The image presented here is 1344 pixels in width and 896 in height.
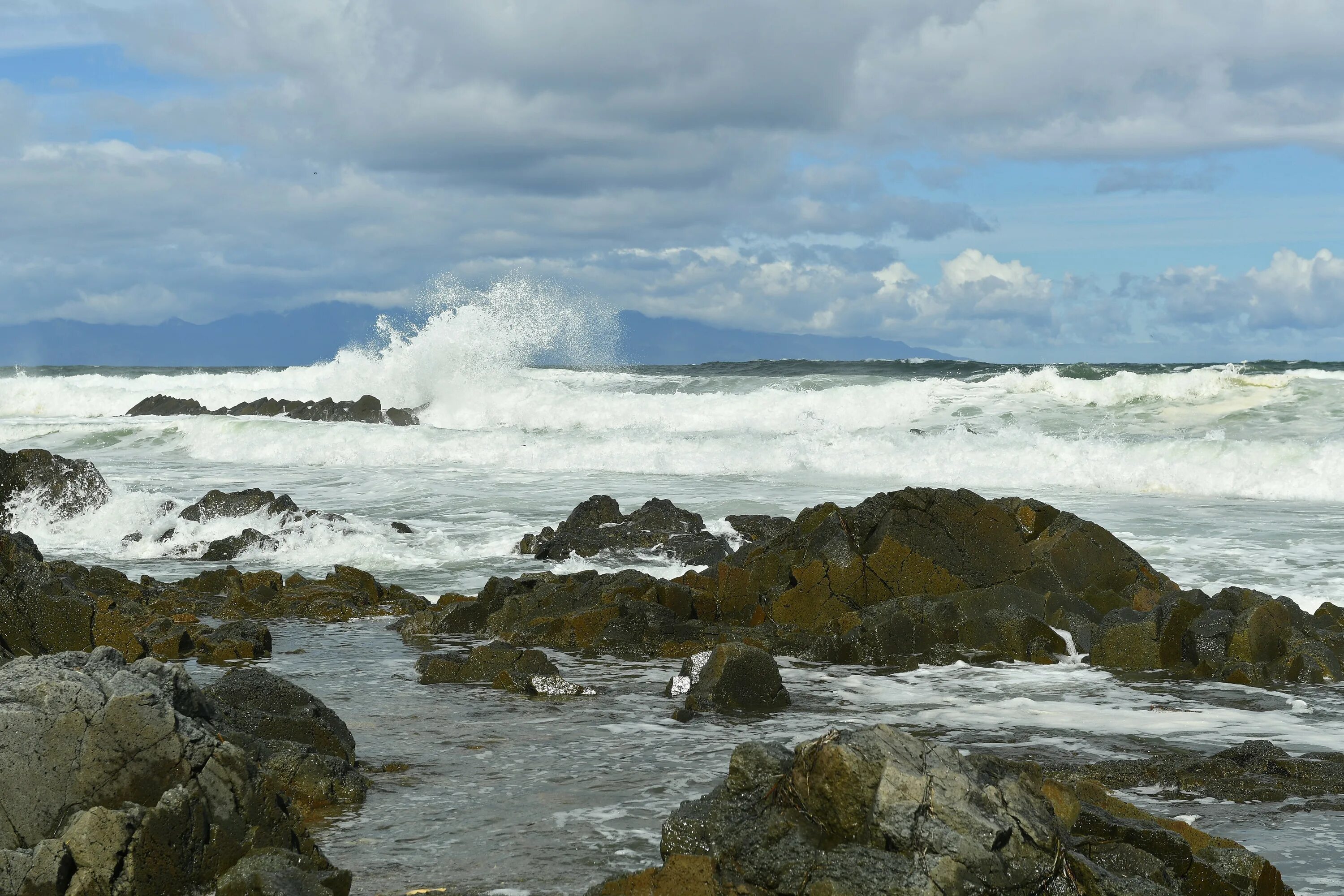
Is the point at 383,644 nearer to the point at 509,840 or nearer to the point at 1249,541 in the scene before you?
the point at 509,840

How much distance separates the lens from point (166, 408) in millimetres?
39375

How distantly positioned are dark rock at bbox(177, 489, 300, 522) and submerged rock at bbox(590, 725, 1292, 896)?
499 inches

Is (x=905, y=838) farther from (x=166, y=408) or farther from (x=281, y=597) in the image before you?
(x=166, y=408)

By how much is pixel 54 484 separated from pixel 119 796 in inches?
572

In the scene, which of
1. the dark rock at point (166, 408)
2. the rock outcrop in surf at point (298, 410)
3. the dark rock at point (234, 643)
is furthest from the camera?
the dark rock at point (166, 408)

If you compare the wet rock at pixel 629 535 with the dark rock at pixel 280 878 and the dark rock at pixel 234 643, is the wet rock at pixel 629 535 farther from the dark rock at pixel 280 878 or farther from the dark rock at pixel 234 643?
the dark rock at pixel 280 878

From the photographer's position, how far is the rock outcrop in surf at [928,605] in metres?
9.39

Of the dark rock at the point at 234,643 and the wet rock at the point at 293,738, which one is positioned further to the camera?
the dark rock at the point at 234,643

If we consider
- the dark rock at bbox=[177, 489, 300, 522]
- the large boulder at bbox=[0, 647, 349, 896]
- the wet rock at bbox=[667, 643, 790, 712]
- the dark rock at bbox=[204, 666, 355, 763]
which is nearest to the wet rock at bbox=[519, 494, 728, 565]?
the dark rock at bbox=[177, 489, 300, 522]

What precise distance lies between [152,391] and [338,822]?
47465 millimetres

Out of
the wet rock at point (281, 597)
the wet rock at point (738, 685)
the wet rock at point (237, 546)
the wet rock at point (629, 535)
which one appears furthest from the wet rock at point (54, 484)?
the wet rock at point (738, 685)

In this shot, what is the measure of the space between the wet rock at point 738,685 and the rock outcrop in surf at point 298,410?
26.3 metres

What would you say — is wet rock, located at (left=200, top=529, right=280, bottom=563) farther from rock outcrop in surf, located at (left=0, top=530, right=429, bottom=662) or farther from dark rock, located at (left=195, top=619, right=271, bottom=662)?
dark rock, located at (left=195, top=619, right=271, bottom=662)

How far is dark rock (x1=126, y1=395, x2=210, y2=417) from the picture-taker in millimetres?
38875
